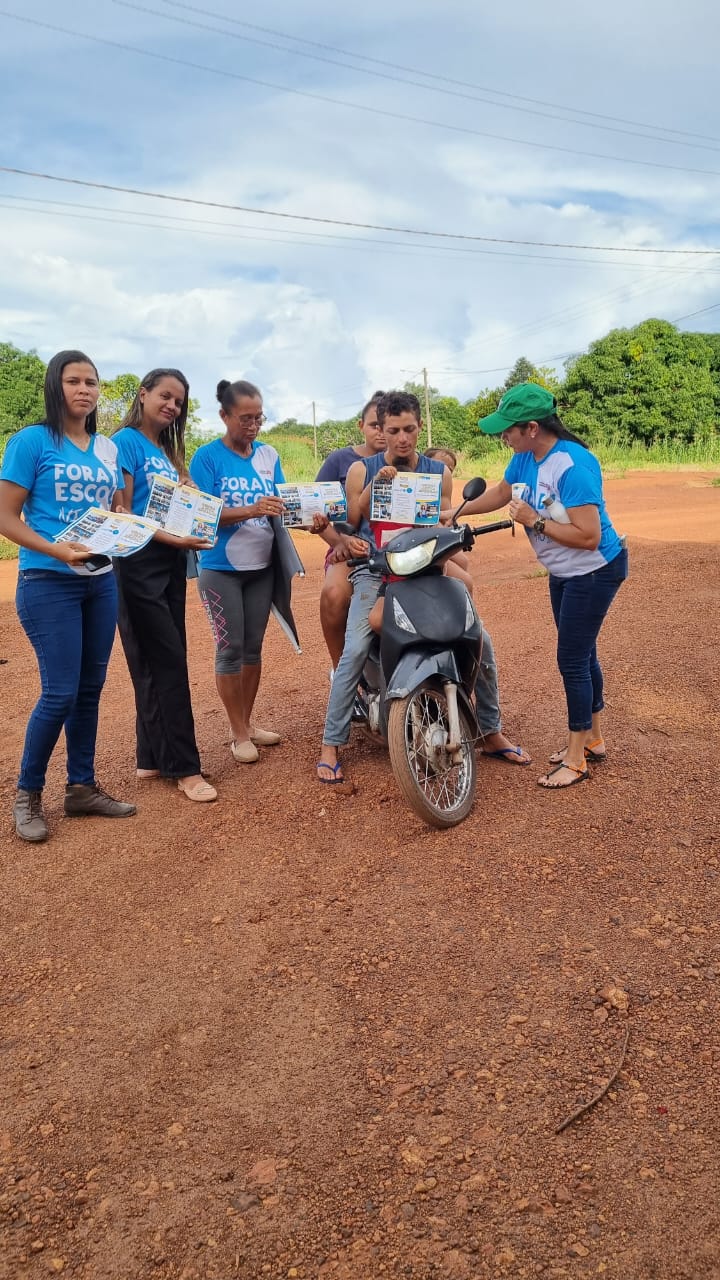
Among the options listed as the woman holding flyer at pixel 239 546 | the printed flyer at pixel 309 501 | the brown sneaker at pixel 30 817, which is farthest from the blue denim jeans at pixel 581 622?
the brown sneaker at pixel 30 817

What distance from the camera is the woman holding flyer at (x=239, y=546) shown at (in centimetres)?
440

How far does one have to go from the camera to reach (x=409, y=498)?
167 inches

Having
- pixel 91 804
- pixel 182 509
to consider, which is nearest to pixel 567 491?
pixel 182 509

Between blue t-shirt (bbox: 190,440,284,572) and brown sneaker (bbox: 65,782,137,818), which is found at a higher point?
blue t-shirt (bbox: 190,440,284,572)

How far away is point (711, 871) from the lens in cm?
340

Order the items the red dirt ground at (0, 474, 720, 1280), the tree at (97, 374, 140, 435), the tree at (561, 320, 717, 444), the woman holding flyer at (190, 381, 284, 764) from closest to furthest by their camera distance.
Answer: the red dirt ground at (0, 474, 720, 1280), the woman holding flyer at (190, 381, 284, 764), the tree at (97, 374, 140, 435), the tree at (561, 320, 717, 444)

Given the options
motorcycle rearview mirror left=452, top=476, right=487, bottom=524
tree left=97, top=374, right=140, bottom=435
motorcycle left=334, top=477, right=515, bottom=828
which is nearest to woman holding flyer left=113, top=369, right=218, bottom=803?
motorcycle left=334, top=477, right=515, bottom=828

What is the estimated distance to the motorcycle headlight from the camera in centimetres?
398

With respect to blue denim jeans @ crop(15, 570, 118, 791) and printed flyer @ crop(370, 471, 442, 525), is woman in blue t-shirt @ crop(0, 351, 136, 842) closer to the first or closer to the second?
blue denim jeans @ crop(15, 570, 118, 791)

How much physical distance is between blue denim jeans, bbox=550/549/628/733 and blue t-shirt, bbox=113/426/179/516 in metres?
1.90

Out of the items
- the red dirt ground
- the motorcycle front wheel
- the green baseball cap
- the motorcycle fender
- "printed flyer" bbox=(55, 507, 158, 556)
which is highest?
the green baseball cap

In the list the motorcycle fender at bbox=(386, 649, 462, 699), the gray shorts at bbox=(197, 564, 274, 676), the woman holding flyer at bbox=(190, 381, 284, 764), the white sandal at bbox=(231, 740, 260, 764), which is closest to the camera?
the motorcycle fender at bbox=(386, 649, 462, 699)

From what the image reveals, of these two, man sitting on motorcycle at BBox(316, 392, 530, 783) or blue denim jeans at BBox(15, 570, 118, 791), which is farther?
man sitting on motorcycle at BBox(316, 392, 530, 783)

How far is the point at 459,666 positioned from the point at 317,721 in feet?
5.14
